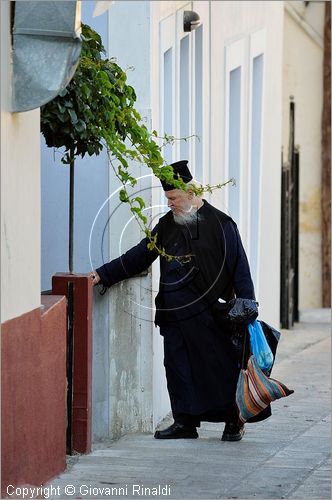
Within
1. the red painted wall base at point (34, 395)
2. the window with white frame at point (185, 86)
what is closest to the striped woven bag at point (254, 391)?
the red painted wall base at point (34, 395)

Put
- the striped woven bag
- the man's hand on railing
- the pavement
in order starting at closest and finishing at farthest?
the pavement
the striped woven bag
the man's hand on railing

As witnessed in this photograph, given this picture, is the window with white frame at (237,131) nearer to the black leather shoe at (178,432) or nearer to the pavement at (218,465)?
the pavement at (218,465)

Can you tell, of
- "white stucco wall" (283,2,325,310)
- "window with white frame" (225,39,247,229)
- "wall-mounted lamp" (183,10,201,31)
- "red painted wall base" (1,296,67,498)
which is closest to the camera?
"red painted wall base" (1,296,67,498)

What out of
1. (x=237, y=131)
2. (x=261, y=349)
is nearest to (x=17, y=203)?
(x=261, y=349)

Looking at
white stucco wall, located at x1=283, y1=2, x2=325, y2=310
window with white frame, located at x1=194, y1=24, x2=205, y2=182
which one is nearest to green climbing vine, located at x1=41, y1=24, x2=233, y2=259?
window with white frame, located at x1=194, y1=24, x2=205, y2=182

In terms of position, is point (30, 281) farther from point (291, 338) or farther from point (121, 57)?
point (291, 338)

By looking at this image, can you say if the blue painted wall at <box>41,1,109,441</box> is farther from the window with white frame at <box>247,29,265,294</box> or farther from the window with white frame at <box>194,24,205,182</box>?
the window with white frame at <box>247,29,265,294</box>

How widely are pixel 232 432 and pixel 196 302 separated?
92 cm

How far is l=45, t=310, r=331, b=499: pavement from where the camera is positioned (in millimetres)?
7129

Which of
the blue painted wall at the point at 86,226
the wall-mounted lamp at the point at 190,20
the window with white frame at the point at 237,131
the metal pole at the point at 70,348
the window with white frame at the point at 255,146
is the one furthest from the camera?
the window with white frame at the point at 255,146

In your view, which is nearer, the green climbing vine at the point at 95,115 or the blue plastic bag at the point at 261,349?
the green climbing vine at the point at 95,115

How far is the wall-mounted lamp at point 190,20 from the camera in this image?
1071cm

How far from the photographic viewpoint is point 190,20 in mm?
10734

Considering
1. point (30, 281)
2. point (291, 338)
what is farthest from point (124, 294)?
point (291, 338)
